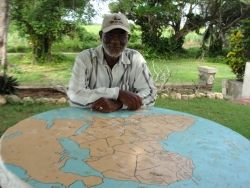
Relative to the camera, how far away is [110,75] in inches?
90.1

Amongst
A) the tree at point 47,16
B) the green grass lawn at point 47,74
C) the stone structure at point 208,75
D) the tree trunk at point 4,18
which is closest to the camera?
the tree trunk at point 4,18

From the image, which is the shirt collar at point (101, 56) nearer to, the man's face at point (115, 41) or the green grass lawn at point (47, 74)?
the man's face at point (115, 41)

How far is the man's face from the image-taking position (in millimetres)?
2139

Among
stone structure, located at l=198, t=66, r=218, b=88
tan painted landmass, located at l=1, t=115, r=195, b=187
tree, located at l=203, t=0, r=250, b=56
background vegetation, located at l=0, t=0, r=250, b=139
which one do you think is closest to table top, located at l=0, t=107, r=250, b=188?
tan painted landmass, located at l=1, t=115, r=195, b=187

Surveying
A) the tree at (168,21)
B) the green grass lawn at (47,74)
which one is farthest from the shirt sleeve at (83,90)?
the tree at (168,21)

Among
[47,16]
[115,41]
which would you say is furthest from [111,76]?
[47,16]

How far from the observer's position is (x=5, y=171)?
1.15 metres

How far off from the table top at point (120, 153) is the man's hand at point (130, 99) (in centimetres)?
13

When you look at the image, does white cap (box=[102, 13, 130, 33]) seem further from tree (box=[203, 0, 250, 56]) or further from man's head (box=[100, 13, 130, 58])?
tree (box=[203, 0, 250, 56])

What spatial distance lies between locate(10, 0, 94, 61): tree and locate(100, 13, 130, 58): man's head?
6.83m

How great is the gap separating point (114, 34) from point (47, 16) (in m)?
7.51

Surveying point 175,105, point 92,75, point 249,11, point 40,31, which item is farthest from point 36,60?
point 249,11

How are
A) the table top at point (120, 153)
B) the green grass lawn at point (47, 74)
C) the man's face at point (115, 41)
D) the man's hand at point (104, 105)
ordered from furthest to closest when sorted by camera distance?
the green grass lawn at point (47, 74), the man's face at point (115, 41), the man's hand at point (104, 105), the table top at point (120, 153)

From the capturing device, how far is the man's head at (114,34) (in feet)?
6.84
